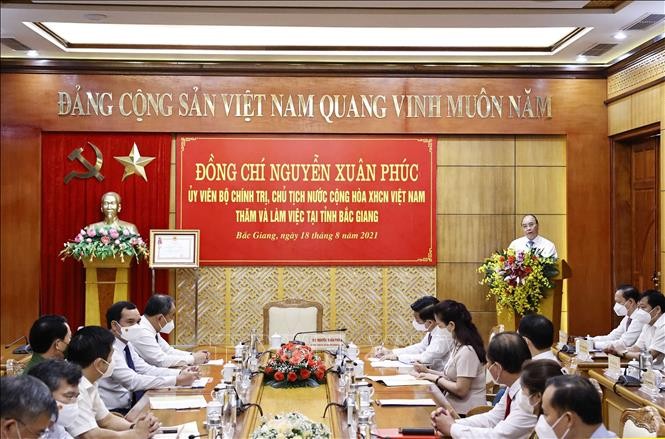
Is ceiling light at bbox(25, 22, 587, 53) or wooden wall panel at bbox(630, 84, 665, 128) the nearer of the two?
wooden wall panel at bbox(630, 84, 665, 128)

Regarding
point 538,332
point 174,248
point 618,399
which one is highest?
point 174,248

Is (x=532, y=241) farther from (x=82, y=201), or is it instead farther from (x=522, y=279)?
(x=82, y=201)

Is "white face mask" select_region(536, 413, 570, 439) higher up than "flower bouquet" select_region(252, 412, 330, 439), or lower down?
higher up

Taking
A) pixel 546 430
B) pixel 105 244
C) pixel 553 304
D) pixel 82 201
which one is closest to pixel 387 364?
pixel 546 430

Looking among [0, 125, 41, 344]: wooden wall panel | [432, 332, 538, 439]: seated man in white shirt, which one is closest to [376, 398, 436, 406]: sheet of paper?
[432, 332, 538, 439]: seated man in white shirt

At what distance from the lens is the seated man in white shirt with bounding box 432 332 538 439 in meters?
3.59

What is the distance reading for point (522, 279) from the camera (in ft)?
27.2

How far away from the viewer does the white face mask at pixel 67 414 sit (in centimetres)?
354

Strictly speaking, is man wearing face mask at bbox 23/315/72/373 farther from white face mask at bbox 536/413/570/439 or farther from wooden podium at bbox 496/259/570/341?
wooden podium at bbox 496/259/570/341

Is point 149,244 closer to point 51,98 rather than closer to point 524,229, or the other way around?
point 51,98

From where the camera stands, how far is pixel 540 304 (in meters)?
8.43

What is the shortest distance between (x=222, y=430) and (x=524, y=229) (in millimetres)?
6082

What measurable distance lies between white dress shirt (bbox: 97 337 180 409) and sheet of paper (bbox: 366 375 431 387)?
50.0 inches

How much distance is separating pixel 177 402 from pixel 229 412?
55cm
